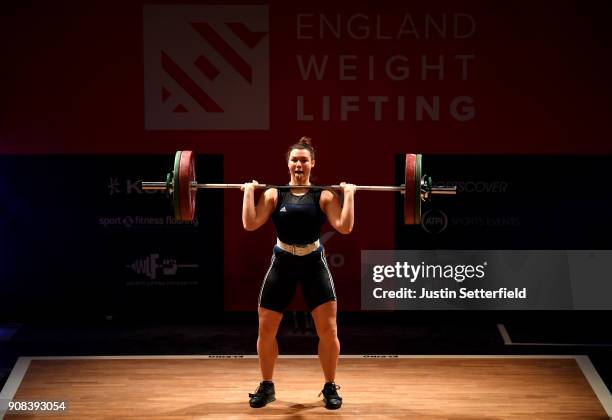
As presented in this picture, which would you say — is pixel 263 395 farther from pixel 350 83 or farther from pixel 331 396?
pixel 350 83

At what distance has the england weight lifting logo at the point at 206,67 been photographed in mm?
6992

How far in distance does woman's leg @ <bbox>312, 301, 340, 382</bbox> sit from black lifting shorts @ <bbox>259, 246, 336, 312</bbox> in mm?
42

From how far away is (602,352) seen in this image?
635 centimetres

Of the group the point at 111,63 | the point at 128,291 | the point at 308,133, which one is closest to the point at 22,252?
the point at 128,291

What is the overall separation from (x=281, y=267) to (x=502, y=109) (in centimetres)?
295

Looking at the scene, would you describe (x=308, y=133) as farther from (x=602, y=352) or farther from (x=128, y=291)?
(x=602, y=352)

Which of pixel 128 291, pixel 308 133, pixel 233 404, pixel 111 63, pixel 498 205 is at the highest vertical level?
pixel 111 63

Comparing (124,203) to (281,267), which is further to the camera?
(124,203)

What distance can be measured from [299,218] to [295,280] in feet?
1.24

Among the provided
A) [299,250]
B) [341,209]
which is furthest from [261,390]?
[341,209]

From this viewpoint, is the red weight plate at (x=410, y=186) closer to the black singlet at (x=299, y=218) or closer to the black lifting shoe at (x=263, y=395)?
the black singlet at (x=299, y=218)

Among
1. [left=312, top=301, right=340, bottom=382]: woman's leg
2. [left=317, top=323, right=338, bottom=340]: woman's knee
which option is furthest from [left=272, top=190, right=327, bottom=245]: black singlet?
[left=317, top=323, right=338, bottom=340]: woman's knee

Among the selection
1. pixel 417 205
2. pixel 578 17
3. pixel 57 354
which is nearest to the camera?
pixel 417 205

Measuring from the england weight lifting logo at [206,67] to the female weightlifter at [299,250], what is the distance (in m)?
2.11
